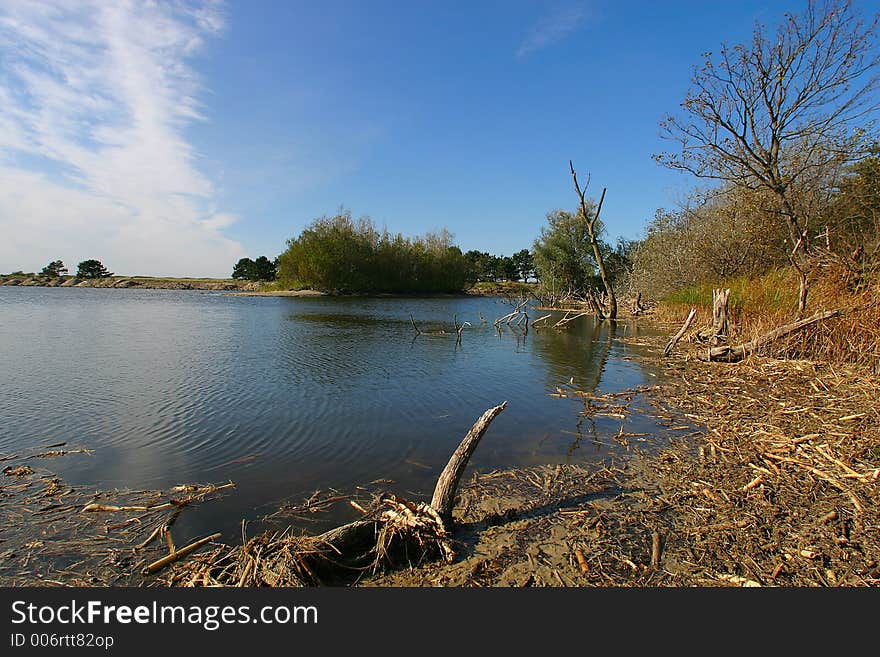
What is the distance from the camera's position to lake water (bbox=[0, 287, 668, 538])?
21.1 feet

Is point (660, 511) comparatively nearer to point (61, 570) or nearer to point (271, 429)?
point (61, 570)

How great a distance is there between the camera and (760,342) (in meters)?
11.9

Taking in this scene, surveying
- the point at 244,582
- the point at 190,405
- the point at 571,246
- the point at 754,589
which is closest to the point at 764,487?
the point at 754,589

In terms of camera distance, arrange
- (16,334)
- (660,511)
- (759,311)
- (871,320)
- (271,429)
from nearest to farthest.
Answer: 1. (660,511)
2. (271,429)
3. (871,320)
4. (759,311)
5. (16,334)

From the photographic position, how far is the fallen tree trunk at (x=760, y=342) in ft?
33.8

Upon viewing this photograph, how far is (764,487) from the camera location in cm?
513

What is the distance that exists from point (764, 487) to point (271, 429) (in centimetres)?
779

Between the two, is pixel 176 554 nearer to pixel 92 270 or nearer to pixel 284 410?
pixel 284 410

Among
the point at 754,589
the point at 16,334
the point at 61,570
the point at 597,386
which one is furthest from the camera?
the point at 16,334

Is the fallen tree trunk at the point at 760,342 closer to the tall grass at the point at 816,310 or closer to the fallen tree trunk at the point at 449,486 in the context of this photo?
the tall grass at the point at 816,310

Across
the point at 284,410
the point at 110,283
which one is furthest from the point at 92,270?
the point at 284,410

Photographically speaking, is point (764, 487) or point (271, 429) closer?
point (764, 487)

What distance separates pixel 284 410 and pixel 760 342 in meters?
12.5

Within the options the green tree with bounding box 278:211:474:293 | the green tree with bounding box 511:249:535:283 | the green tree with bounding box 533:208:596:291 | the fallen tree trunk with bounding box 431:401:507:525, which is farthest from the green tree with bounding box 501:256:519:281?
the fallen tree trunk with bounding box 431:401:507:525
